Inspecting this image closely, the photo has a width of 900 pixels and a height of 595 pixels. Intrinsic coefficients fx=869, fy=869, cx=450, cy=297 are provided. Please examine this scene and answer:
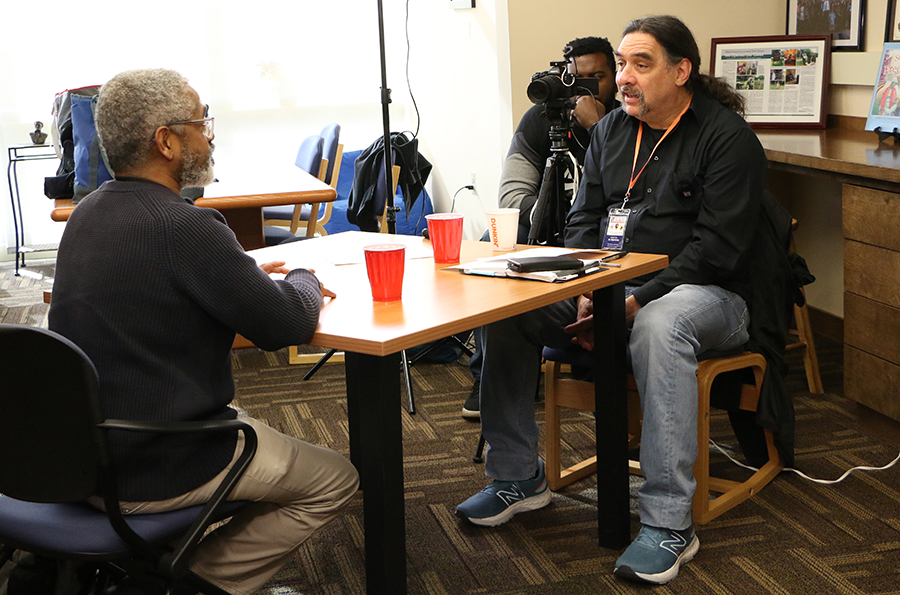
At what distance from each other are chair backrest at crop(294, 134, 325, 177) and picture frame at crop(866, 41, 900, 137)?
9.22 feet

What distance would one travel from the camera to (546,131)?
9.61 feet

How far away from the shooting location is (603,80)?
2814 millimetres

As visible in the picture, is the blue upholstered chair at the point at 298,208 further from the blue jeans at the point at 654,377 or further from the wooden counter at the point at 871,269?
the wooden counter at the point at 871,269

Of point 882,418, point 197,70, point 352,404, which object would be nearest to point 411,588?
point 352,404

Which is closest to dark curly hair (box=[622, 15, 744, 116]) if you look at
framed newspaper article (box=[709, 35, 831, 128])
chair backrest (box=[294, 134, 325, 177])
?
framed newspaper article (box=[709, 35, 831, 128])

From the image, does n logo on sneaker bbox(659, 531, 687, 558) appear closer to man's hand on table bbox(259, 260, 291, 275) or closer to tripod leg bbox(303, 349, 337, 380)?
man's hand on table bbox(259, 260, 291, 275)

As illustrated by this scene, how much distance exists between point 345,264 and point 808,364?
189cm

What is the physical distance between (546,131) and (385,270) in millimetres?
1530

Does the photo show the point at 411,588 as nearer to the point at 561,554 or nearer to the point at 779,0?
the point at 561,554

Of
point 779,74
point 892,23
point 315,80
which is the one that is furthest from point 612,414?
point 315,80

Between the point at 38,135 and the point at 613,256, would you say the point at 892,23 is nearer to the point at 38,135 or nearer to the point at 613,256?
the point at 613,256

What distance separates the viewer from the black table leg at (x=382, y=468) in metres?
1.42

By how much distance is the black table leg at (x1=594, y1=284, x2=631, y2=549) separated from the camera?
76.7 inches

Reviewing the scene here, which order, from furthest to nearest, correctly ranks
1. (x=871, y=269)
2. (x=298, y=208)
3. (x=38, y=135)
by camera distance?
(x=38, y=135) → (x=298, y=208) → (x=871, y=269)
